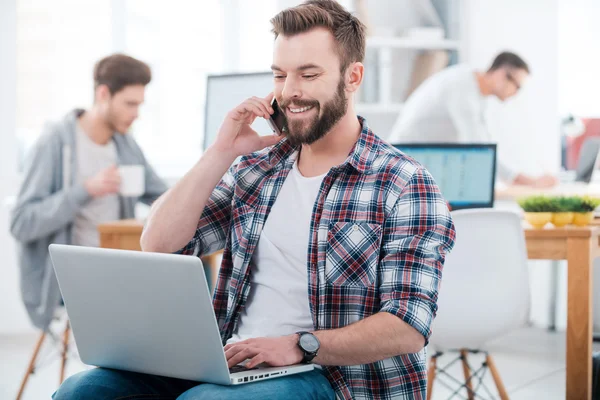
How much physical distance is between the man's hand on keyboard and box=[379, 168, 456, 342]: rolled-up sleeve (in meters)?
0.18

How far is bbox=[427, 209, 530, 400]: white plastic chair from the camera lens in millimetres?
2281

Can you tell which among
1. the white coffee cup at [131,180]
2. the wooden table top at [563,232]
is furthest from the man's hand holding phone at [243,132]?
the white coffee cup at [131,180]

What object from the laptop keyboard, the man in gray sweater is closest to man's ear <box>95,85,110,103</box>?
the man in gray sweater

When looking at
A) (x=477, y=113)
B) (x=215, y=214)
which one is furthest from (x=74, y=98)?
(x=215, y=214)

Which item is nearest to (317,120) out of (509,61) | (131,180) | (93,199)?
(131,180)

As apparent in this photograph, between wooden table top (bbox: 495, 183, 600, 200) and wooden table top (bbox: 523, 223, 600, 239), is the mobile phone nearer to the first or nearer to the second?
wooden table top (bbox: 523, 223, 600, 239)

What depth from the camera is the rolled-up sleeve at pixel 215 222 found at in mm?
1703

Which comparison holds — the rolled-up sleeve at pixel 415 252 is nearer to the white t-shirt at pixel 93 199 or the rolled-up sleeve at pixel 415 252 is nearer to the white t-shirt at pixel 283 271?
the white t-shirt at pixel 283 271

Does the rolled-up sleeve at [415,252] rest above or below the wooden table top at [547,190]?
above

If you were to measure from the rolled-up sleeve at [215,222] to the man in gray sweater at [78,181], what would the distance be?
115 centimetres

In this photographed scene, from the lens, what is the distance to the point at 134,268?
1239mm

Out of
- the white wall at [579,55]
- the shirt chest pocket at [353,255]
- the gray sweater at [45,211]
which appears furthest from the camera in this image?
the white wall at [579,55]

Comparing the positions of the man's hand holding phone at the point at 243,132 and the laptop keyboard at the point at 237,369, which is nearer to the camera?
the laptop keyboard at the point at 237,369

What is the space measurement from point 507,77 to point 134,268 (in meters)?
3.25
